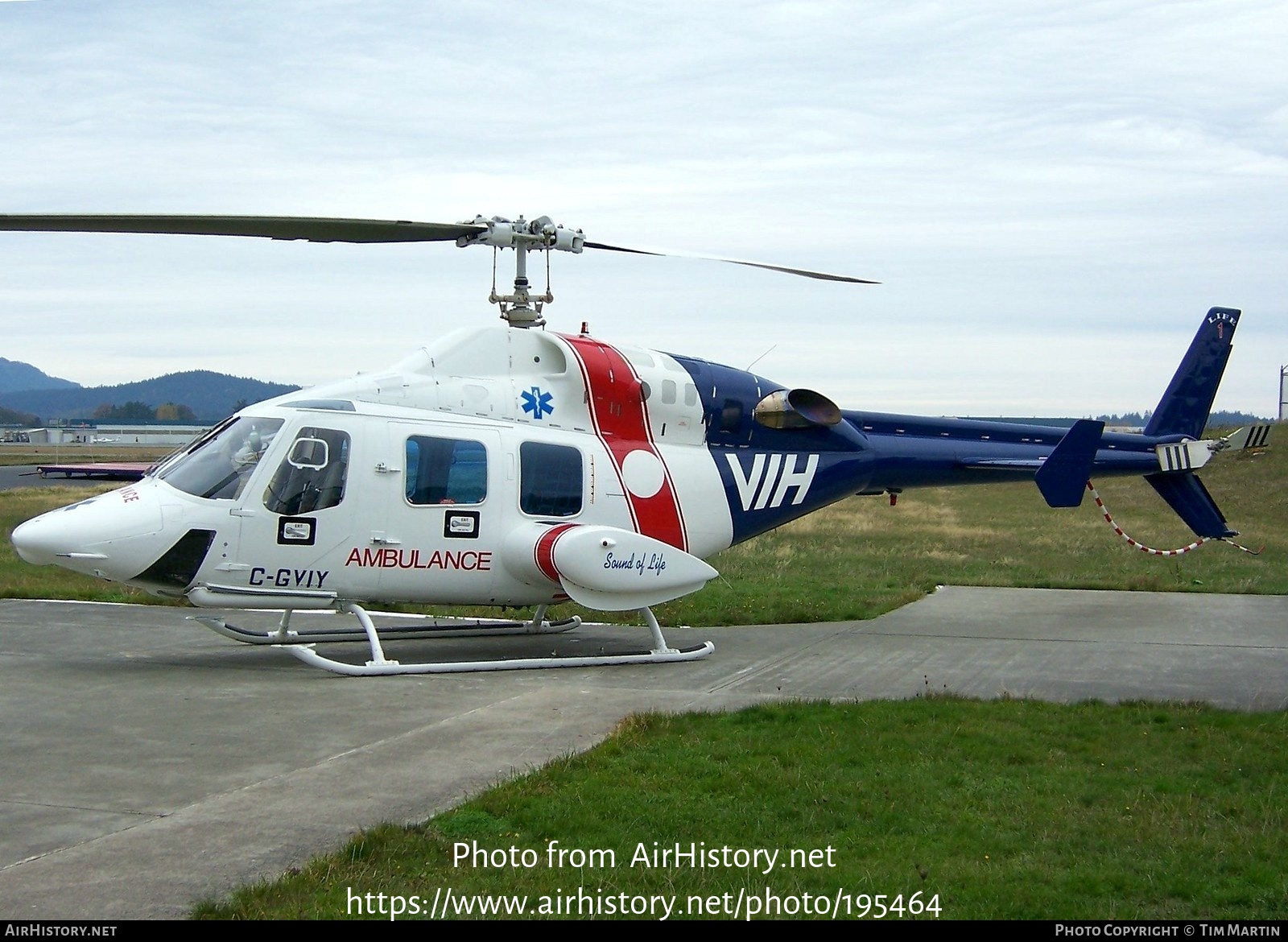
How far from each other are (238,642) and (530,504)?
326cm

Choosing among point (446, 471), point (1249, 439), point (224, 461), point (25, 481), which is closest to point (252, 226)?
point (224, 461)

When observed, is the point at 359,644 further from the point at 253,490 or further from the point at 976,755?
the point at 976,755

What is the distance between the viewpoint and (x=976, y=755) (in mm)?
7234

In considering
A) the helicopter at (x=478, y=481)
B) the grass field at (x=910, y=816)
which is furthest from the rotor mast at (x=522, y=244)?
the grass field at (x=910, y=816)

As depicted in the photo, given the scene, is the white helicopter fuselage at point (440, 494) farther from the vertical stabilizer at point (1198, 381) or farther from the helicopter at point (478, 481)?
the vertical stabilizer at point (1198, 381)

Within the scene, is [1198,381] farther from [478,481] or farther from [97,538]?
[97,538]

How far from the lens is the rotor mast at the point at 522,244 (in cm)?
1061

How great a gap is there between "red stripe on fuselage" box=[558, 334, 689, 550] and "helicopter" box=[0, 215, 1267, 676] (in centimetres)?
2

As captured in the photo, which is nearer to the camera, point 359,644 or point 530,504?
point 530,504

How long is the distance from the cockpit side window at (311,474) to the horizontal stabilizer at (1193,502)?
1046cm

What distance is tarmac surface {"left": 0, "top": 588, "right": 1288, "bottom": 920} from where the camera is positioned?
5520 mm

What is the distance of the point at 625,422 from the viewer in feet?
39.1

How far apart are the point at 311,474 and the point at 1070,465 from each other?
840cm
